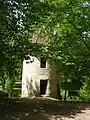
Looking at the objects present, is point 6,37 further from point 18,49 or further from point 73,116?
point 73,116

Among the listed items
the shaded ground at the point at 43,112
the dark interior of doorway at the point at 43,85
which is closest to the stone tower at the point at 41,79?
the dark interior of doorway at the point at 43,85

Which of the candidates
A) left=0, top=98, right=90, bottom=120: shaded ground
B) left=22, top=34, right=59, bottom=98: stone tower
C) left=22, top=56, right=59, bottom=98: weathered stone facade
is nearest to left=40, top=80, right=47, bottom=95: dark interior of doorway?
left=22, top=34, right=59, bottom=98: stone tower

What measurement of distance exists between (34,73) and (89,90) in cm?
887

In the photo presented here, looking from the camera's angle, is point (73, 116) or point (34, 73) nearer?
point (73, 116)

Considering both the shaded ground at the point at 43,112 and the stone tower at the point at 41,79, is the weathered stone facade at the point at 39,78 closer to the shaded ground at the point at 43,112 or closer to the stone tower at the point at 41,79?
the stone tower at the point at 41,79

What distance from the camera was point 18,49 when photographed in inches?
459

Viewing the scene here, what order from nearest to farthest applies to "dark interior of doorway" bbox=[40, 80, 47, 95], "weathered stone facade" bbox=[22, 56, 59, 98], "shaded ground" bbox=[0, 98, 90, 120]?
"shaded ground" bbox=[0, 98, 90, 120]
"weathered stone facade" bbox=[22, 56, 59, 98]
"dark interior of doorway" bbox=[40, 80, 47, 95]

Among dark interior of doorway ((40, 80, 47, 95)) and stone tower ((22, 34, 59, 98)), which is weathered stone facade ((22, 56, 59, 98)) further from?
dark interior of doorway ((40, 80, 47, 95))

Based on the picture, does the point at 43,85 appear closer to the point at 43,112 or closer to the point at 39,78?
the point at 39,78

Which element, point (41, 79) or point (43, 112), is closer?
point (43, 112)

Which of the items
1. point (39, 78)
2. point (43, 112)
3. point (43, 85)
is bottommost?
point (43, 112)

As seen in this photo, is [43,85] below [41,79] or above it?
below

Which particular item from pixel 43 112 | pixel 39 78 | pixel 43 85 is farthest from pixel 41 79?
pixel 43 112

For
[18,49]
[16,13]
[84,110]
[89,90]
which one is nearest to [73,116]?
[84,110]
